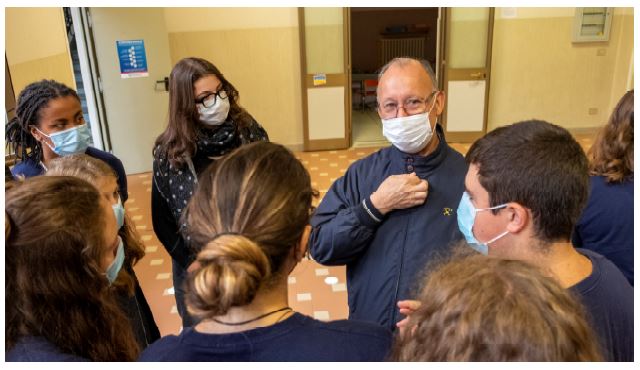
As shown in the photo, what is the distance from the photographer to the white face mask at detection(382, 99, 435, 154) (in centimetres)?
152

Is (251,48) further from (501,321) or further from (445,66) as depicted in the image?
(501,321)

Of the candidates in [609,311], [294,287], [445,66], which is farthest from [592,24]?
[609,311]

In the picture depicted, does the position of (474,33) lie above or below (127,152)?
above

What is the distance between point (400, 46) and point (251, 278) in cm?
947

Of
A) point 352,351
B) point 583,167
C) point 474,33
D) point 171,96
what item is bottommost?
point 352,351

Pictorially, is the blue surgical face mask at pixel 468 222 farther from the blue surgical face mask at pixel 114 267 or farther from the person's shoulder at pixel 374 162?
the blue surgical face mask at pixel 114 267

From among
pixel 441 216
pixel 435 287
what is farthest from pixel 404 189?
pixel 435 287

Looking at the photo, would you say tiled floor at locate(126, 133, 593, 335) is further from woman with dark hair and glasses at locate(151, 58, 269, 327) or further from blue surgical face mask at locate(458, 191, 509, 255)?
blue surgical face mask at locate(458, 191, 509, 255)

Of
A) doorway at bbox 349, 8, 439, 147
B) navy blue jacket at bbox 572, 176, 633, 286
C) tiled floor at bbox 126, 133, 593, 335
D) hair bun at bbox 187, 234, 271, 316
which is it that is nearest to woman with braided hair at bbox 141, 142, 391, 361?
hair bun at bbox 187, 234, 271, 316

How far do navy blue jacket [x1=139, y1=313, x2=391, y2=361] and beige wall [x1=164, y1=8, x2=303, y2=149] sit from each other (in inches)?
201

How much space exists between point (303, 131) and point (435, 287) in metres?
5.28

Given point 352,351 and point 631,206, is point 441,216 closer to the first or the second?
point 631,206

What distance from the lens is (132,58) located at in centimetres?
480

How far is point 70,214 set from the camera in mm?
977
